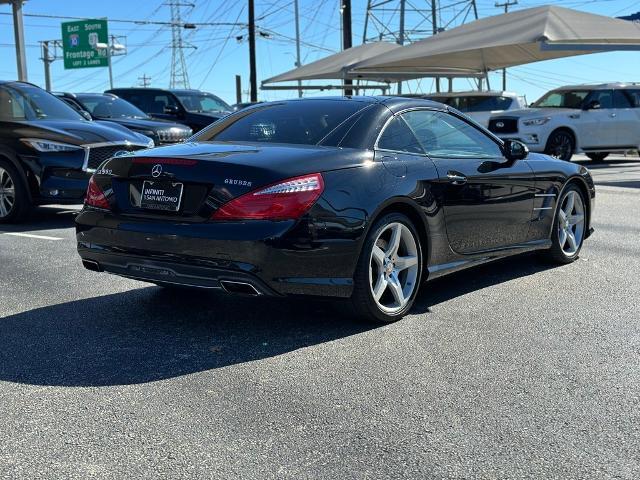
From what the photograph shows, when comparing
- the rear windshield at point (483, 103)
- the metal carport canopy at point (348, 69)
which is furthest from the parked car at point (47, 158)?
the metal carport canopy at point (348, 69)

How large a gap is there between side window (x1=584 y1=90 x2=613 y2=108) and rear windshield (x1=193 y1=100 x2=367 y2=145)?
48.6 ft

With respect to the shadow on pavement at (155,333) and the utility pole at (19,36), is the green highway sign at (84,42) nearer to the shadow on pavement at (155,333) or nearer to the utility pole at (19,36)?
the utility pole at (19,36)

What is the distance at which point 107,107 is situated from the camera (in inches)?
577

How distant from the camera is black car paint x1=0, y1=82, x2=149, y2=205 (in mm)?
9055

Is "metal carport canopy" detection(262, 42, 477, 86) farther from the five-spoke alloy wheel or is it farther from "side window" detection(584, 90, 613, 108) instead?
the five-spoke alloy wheel

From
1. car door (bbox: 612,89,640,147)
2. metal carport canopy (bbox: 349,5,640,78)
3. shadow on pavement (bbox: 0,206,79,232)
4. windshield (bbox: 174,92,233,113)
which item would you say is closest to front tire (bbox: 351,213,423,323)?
shadow on pavement (bbox: 0,206,79,232)

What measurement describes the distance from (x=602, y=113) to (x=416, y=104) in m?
14.7

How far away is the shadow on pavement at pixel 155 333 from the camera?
405cm

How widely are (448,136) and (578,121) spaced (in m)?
13.8

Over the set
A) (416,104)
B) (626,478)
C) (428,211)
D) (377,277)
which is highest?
(416,104)

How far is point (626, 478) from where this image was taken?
2.87 m

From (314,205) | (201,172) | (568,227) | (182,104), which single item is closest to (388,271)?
(314,205)

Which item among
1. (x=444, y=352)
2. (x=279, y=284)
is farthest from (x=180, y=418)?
(x=444, y=352)

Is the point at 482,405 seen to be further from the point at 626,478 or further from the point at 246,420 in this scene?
the point at 246,420
